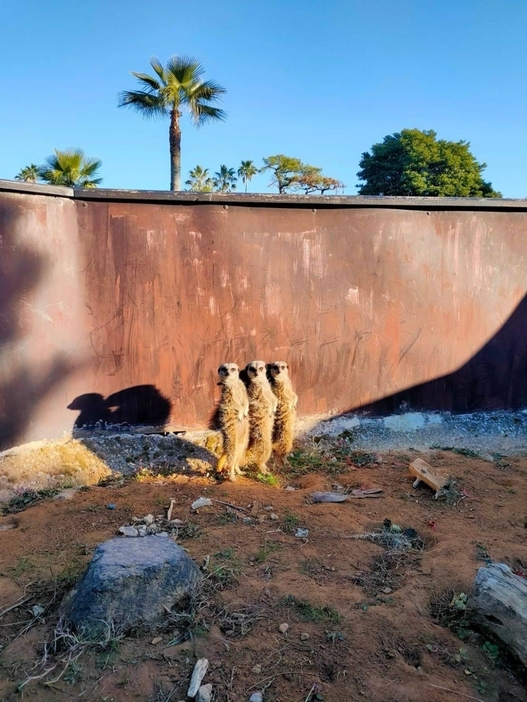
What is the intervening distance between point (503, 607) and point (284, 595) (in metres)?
1.04

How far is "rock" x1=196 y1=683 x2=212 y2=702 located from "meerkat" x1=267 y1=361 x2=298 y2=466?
307 centimetres

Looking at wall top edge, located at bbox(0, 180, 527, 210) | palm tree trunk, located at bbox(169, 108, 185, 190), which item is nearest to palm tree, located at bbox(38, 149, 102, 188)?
palm tree trunk, located at bbox(169, 108, 185, 190)

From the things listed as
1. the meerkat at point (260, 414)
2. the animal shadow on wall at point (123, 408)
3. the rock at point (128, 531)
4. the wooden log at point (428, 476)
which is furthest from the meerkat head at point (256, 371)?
the rock at point (128, 531)

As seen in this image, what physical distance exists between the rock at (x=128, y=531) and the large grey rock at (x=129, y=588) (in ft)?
2.66

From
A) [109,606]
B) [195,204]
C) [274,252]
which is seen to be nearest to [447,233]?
[274,252]

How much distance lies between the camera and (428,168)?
28.9 m

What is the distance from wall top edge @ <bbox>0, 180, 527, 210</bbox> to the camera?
4.65m

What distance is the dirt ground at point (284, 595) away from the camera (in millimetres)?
2006

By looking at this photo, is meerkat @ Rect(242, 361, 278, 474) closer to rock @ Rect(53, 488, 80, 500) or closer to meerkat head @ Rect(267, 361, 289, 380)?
meerkat head @ Rect(267, 361, 289, 380)

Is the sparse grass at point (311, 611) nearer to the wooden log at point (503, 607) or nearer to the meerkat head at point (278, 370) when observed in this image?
the wooden log at point (503, 607)

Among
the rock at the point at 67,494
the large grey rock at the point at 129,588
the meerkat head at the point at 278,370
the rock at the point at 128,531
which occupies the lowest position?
the rock at the point at 67,494

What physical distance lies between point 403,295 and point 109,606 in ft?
14.7

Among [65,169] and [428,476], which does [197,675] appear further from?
[65,169]

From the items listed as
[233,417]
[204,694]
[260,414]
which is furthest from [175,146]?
[204,694]
